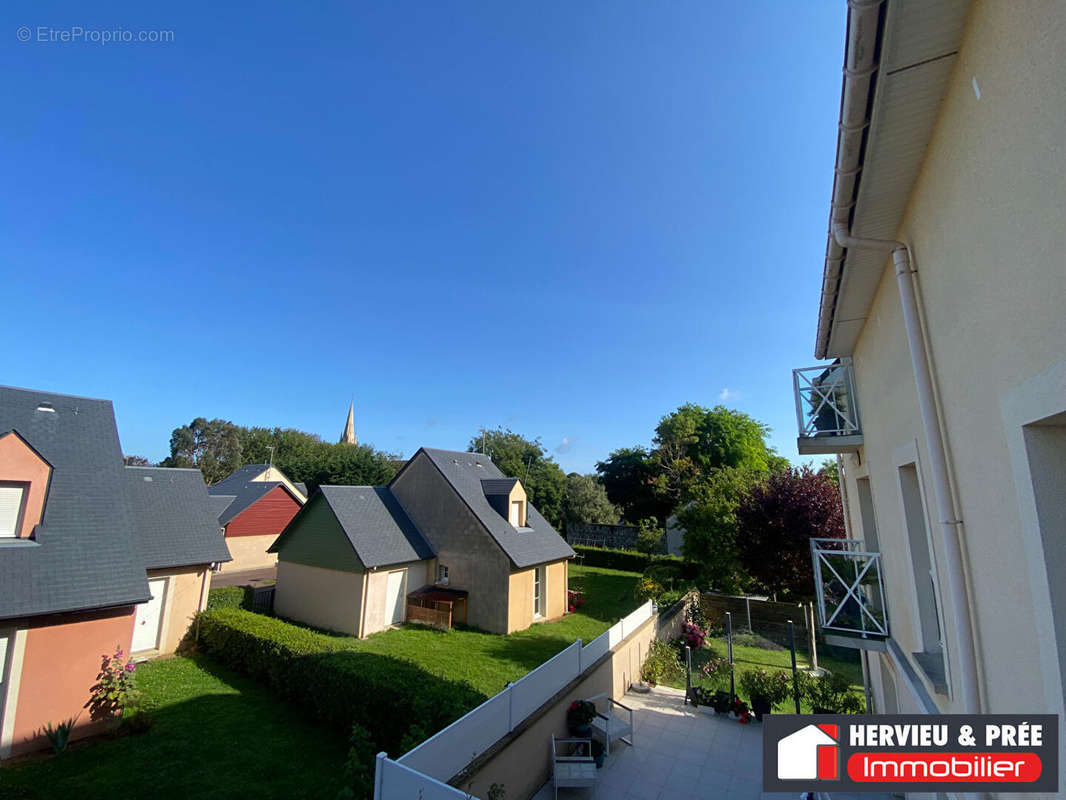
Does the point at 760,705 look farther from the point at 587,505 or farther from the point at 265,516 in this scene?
the point at 587,505

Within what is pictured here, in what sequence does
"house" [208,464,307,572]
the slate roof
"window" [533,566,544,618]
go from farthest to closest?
"house" [208,464,307,572] < "window" [533,566,544,618] < the slate roof

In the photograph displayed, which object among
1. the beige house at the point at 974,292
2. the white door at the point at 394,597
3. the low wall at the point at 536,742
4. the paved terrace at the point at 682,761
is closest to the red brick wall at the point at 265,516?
the white door at the point at 394,597

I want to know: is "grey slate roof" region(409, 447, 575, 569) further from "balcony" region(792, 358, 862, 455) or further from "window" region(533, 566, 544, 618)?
"balcony" region(792, 358, 862, 455)

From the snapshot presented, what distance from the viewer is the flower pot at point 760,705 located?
1039 cm

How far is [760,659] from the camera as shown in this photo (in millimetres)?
14758

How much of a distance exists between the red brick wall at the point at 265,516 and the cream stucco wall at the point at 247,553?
31cm

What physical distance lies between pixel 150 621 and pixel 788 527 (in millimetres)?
19778

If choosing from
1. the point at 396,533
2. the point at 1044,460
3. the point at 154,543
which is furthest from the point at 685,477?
the point at 1044,460

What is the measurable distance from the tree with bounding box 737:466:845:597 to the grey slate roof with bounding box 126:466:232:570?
17.7 m

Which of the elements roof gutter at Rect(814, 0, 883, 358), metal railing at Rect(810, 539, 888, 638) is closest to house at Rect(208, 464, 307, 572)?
metal railing at Rect(810, 539, 888, 638)

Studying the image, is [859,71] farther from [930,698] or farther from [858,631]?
[858,631]

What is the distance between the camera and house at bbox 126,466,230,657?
517 inches

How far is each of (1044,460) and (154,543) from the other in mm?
18502

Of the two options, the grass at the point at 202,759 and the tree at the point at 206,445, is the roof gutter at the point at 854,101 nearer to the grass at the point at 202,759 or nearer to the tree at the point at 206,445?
the grass at the point at 202,759
